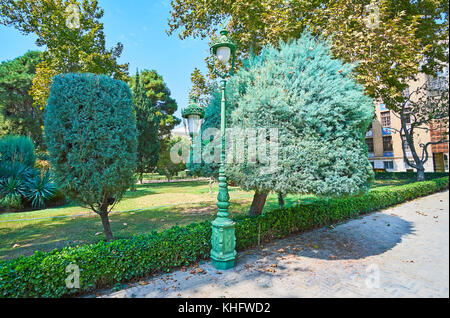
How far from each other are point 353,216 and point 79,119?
32.9ft

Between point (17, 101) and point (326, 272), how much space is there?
111 ft

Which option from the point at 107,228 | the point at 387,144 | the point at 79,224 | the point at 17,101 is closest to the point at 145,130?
the point at 79,224

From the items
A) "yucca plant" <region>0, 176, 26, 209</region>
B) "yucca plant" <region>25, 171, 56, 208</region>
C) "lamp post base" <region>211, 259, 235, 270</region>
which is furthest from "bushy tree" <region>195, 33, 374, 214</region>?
"yucca plant" <region>0, 176, 26, 209</region>

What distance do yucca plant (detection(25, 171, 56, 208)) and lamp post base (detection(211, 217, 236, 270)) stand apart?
1161 cm

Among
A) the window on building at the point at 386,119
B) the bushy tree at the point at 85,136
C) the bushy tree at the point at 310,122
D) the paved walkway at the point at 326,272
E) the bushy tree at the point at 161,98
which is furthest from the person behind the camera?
the window on building at the point at 386,119

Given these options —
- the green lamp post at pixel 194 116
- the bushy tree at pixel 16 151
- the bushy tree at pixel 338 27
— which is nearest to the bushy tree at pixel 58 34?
the bushy tree at pixel 16 151

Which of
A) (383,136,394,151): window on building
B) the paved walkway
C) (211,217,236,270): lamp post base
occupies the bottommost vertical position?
the paved walkway

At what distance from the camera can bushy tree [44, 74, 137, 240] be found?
5.02 metres

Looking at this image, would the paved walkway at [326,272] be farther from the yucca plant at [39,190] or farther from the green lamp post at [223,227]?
the yucca plant at [39,190]

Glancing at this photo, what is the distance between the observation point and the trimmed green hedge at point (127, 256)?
3.48 metres

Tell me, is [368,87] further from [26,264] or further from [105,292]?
[26,264]

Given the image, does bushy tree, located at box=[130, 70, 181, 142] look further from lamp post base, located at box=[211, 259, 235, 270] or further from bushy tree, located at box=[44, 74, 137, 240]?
lamp post base, located at box=[211, 259, 235, 270]

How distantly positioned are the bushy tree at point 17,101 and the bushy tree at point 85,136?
25.4 meters

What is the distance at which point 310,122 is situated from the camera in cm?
470
